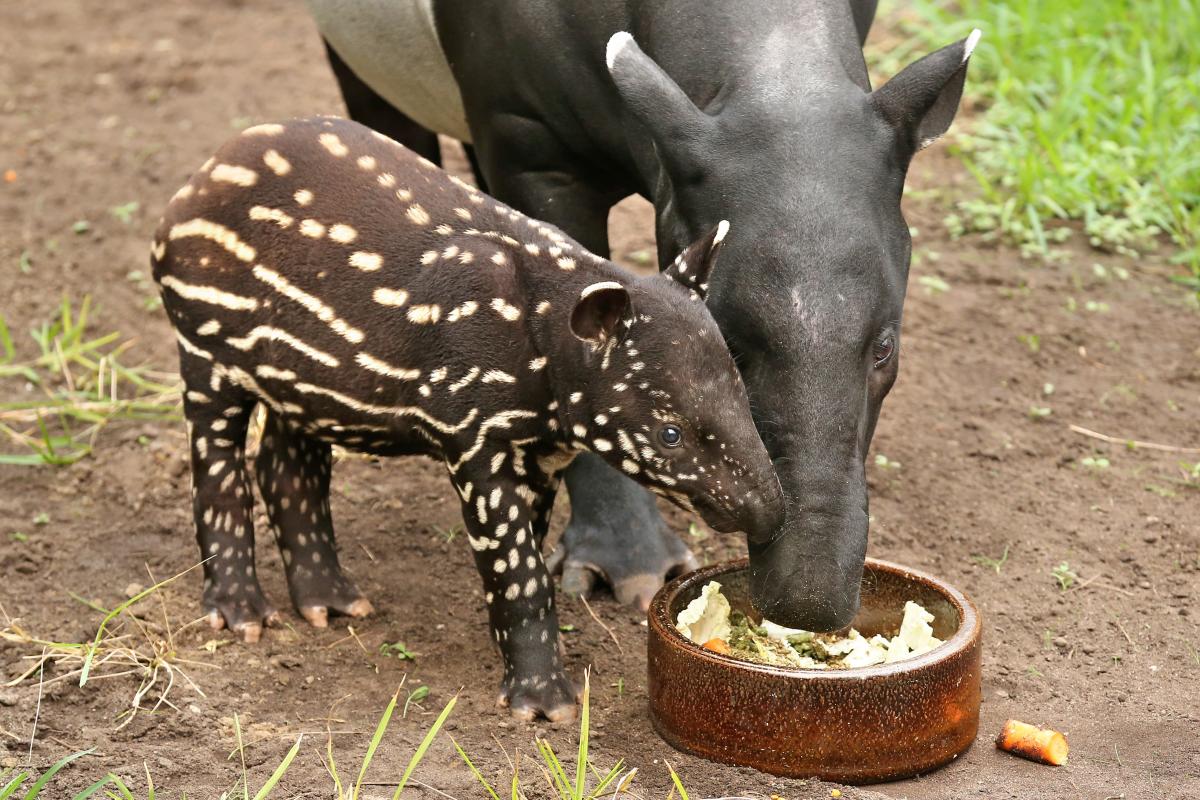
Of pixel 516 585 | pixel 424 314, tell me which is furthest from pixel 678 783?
pixel 424 314

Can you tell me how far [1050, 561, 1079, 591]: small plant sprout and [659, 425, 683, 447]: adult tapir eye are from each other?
5.29 ft

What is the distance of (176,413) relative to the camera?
5.73 meters

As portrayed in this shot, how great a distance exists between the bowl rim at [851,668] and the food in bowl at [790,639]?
0.06 meters

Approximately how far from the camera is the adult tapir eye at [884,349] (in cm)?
358

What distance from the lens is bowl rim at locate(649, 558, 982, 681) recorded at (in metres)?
3.48

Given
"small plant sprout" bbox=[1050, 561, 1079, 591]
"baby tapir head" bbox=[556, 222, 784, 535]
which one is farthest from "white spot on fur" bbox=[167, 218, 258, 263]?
"small plant sprout" bbox=[1050, 561, 1079, 591]

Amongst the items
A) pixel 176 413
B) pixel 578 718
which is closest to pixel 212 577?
pixel 578 718

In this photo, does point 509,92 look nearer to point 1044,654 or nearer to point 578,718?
point 578,718

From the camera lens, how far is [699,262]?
3504 mm

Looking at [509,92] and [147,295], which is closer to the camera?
[509,92]

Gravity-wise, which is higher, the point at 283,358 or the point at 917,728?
the point at 283,358

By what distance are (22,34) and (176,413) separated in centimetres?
528

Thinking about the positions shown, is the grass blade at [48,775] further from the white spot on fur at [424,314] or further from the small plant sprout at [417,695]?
the white spot on fur at [424,314]

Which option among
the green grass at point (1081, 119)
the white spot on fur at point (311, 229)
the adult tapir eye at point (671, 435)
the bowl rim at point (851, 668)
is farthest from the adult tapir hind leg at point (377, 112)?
the adult tapir eye at point (671, 435)
